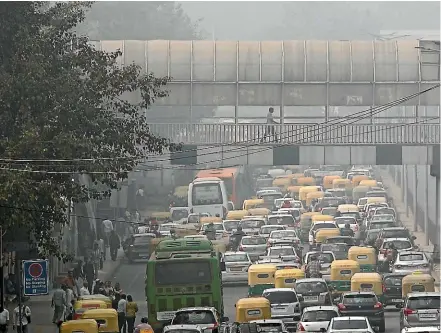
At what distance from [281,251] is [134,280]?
5636 mm

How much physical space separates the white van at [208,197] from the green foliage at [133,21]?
6195cm

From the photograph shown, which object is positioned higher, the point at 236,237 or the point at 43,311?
the point at 236,237

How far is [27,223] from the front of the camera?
35.4 metres

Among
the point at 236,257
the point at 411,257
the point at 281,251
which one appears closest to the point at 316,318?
the point at 411,257

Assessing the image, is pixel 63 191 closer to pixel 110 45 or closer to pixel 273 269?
pixel 273 269

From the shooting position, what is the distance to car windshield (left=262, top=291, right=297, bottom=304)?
4025 centimetres

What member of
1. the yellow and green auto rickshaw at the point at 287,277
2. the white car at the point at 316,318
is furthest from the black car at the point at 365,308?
the yellow and green auto rickshaw at the point at 287,277

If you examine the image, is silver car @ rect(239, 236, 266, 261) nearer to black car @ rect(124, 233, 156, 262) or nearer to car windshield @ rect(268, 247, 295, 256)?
car windshield @ rect(268, 247, 295, 256)

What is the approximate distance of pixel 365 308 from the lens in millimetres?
39281

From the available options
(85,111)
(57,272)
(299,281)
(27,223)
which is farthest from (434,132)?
(27,223)

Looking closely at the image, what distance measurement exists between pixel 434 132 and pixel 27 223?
3293 centimetres

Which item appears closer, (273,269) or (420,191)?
(273,269)

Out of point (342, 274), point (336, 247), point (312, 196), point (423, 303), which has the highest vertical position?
point (312, 196)

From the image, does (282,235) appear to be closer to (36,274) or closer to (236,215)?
(236,215)
